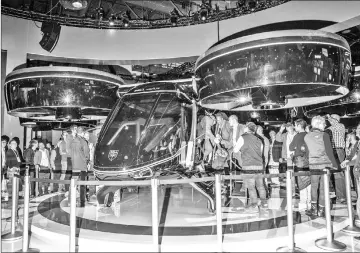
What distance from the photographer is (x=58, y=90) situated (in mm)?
6055

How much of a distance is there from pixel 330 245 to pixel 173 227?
214cm

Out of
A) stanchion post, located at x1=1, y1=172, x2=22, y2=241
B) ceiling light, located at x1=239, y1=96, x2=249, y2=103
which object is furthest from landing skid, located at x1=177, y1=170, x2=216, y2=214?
stanchion post, located at x1=1, y1=172, x2=22, y2=241

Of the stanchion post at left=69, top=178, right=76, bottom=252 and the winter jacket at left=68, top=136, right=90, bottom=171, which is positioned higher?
the winter jacket at left=68, top=136, right=90, bottom=171

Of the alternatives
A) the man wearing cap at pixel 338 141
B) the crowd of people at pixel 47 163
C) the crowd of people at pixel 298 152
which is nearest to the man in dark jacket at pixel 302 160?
the crowd of people at pixel 298 152

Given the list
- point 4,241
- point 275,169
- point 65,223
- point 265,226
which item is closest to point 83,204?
point 65,223

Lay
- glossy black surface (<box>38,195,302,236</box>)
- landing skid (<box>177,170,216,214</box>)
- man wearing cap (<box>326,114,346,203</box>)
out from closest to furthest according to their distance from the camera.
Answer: glossy black surface (<box>38,195,302,236</box>) → landing skid (<box>177,170,216,214</box>) → man wearing cap (<box>326,114,346,203</box>)

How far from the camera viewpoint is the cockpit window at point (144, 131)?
477cm

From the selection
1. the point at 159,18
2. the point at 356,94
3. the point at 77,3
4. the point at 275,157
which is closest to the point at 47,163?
the point at 77,3

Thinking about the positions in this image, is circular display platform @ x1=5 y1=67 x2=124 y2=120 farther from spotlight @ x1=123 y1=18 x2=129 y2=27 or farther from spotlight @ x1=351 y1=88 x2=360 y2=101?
spotlight @ x1=351 y1=88 x2=360 y2=101

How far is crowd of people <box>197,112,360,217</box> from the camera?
16.9ft

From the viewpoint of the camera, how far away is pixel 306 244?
12.9 ft

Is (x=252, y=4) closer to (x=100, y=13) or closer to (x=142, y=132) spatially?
(x=100, y=13)

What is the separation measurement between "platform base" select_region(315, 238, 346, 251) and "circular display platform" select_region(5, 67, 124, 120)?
4920 millimetres

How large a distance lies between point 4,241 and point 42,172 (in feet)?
16.2
